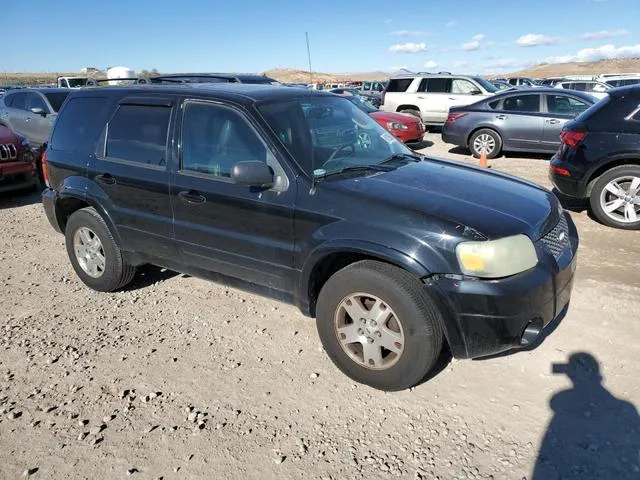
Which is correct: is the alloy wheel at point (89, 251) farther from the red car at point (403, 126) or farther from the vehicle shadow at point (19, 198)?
the red car at point (403, 126)

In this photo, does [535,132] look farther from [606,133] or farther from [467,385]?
Answer: [467,385]

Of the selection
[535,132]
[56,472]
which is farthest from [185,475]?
[535,132]

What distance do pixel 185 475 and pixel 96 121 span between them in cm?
314

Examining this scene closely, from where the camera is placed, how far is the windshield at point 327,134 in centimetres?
328

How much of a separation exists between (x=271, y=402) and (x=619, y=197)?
5028 mm

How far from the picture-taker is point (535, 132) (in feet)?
34.0

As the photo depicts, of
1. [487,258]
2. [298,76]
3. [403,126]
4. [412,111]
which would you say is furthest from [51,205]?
[298,76]

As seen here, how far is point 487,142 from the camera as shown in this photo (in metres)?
11.0

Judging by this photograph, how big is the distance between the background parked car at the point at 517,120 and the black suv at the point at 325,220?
747 cm

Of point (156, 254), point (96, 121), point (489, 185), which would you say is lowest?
point (156, 254)

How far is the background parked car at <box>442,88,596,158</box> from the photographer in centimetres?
1017

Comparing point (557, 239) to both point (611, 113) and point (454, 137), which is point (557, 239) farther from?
point (454, 137)

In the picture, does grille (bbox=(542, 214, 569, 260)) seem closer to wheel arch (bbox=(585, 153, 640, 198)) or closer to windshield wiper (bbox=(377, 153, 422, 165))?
windshield wiper (bbox=(377, 153, 422, 165))

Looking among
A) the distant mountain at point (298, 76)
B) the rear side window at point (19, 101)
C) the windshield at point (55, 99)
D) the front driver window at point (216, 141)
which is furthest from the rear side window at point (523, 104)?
the distant mountain at point (298, 76)
